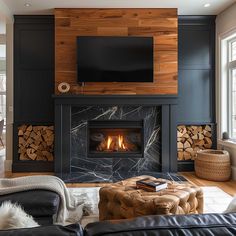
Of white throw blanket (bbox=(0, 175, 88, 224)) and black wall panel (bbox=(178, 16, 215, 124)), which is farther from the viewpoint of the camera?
black wall panel (bbox=(178, 16, 215, 124))

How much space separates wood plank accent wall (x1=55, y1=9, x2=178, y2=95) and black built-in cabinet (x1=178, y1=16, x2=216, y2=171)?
0.35 metres

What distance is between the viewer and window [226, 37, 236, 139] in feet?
15.0

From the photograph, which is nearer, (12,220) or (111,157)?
(12,220)

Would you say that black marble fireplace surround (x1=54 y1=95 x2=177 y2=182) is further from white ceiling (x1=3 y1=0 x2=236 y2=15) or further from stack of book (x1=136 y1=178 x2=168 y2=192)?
stack of book (x1=136 y1=178 x2=168 y2=192)

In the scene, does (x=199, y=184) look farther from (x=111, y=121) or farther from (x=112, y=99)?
(x=112, y=99)

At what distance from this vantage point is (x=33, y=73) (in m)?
4.68

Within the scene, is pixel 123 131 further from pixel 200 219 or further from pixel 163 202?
pixel 200 219

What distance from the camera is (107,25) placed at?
442 centimetres

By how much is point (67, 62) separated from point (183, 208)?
3.11m

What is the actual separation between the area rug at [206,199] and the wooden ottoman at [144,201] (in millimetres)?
304

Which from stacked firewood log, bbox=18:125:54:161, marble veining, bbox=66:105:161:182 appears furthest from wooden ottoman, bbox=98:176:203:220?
stacked firewood log, bbox=18:125:54:161

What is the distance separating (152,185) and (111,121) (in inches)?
90.1

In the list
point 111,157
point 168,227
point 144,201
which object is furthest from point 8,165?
point 168,227

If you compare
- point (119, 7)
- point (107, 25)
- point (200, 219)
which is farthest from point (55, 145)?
point (200, 219)
